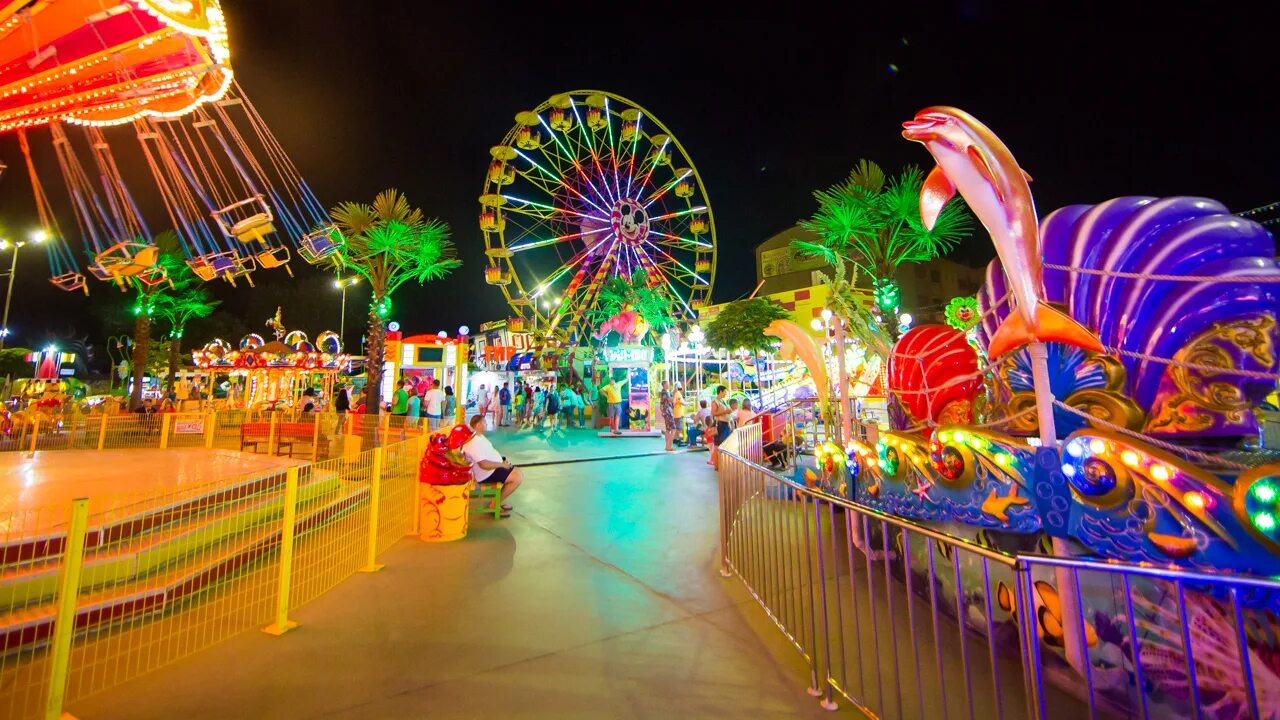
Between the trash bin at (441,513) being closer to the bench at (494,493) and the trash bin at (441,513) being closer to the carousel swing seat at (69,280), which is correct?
the bench at (494,493)

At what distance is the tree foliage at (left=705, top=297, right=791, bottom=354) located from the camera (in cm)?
1309

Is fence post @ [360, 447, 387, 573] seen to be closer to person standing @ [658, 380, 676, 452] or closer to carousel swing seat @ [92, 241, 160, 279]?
carousel swing seat @ [92, 241, 160, 279]

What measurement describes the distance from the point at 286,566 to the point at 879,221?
43.8 ft

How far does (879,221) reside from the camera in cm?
1256

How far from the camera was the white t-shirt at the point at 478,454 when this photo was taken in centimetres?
583

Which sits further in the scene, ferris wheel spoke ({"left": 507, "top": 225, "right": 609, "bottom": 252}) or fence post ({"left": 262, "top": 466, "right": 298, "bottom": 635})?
ferris wheel spoke ({"left": 507, "top": 225, "right": 609, "bottom": 252})

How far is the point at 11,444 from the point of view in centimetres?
1134

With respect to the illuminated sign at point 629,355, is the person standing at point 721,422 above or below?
below

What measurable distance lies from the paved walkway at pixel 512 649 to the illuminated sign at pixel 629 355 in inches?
473

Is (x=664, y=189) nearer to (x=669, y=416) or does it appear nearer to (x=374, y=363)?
(x=669, y=416)

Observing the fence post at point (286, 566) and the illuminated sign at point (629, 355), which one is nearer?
the fence post at point (286, 566)

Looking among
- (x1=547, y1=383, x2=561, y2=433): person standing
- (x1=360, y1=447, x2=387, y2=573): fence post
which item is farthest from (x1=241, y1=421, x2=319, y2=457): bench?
(x1=547, y1=383, x2=561, y2=433): person standing

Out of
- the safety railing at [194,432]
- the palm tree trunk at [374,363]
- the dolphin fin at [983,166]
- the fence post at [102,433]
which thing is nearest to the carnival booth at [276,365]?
the palm tree trunk at [374,363]

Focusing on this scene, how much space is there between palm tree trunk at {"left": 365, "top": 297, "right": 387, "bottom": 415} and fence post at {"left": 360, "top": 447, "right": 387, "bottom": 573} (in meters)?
10.8
